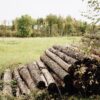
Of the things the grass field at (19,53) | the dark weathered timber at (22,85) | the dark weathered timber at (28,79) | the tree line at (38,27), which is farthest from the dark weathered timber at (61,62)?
the tree line at (38,27)

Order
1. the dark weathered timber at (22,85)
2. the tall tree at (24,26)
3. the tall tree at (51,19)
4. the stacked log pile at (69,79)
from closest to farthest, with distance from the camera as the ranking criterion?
the dark weathered timber at (22,85) < the stacked log pile at (69,79) < the tall tree at (24,26) < the tall tree at (51,19)

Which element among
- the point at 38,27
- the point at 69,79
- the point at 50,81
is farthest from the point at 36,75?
the point at 38,27

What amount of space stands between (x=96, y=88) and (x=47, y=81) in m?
1.92

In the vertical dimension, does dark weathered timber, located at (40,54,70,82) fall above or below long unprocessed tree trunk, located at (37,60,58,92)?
above

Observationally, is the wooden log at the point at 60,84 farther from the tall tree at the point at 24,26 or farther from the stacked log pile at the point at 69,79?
the tall tree at the point at 24,26

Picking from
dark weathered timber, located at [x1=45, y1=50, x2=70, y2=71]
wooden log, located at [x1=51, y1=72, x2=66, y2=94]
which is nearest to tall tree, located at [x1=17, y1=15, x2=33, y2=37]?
dark weathered timber, located at [x1=45, y1=50, x2=70, y2=71]

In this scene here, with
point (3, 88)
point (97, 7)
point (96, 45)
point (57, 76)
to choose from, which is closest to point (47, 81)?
point (57, 76)

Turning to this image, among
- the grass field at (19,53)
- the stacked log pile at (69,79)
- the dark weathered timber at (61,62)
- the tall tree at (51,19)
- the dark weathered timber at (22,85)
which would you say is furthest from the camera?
the tall tree at (51,19)

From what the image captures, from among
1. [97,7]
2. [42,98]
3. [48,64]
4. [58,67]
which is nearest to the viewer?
[97,7]

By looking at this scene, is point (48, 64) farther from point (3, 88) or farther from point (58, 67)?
point (3, 88)

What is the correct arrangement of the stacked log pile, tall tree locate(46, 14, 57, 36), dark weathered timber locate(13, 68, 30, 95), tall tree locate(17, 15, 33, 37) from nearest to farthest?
dark weathered timber locate(13, 68, 30, 95), the stacked log pile, tall tree locate(17, 15, 33, 37), tall tree locate(46, 14, 57, 36)

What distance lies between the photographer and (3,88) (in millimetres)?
11969

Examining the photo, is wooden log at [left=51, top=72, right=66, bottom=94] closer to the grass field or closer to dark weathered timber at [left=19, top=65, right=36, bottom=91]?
dark weathered timber at [left=19, top=65, right=36, bottom=91]

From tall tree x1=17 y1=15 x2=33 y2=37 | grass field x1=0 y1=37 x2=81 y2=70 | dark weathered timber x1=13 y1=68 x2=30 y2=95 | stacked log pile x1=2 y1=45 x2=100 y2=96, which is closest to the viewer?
dark weathered timber x1=13 y1=68 x2=30 y2=95
